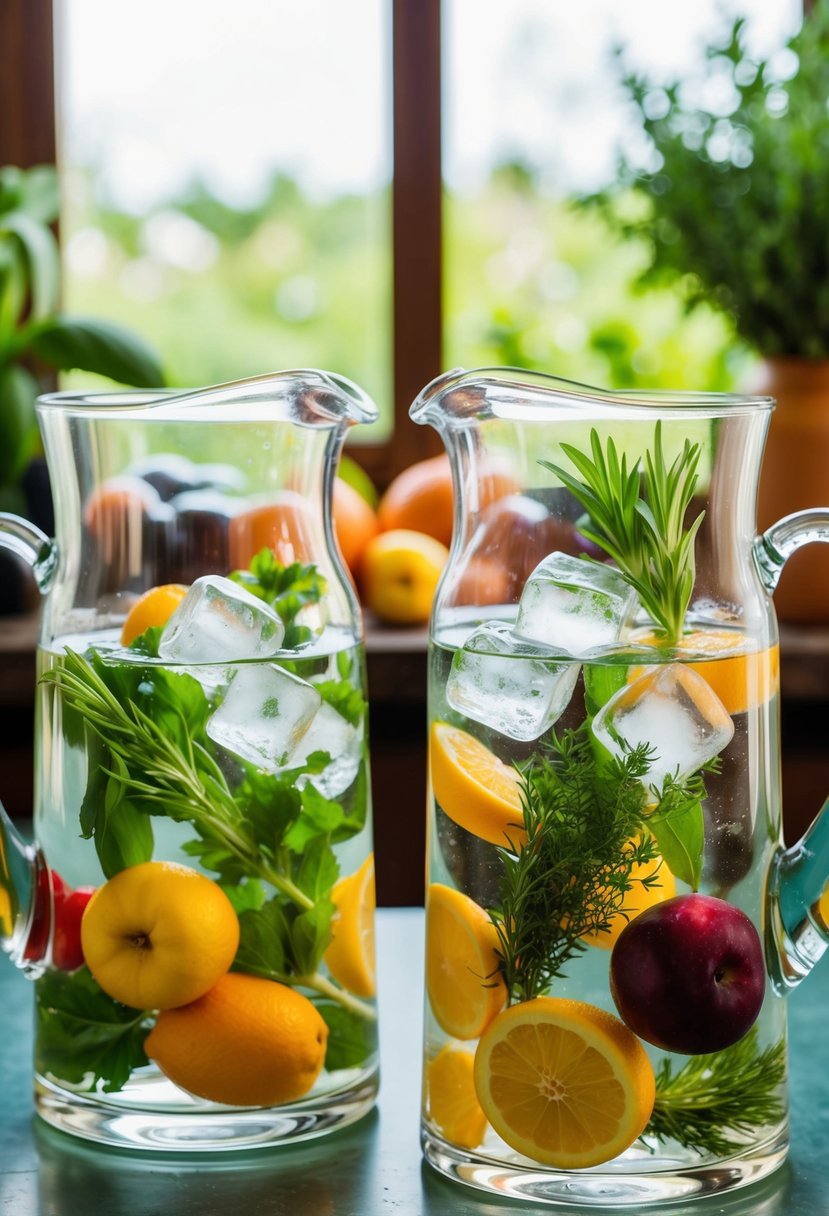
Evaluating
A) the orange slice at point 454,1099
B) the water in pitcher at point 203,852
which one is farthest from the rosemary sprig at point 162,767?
the orange slice at point 454,1099

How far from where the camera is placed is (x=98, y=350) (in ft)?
5.58

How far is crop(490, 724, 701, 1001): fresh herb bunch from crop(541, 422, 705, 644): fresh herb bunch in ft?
0.22

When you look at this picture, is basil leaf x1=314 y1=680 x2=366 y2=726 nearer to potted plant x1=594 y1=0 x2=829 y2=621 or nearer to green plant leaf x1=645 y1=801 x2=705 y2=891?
green plant leaf x1=645 y1=801 x2=705 y2=891

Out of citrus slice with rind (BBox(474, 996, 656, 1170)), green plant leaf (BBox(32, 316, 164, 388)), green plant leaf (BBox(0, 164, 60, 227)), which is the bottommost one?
citrus slice with rind (BBox(474, 996, 656, 1170))

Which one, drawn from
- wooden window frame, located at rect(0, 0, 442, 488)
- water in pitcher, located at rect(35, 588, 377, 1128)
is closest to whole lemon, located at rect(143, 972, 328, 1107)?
water in pitcher, located at rect(35, 588, 377, 1128)

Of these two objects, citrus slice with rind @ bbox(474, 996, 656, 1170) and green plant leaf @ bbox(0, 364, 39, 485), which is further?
A: green plant leaf @ bbox(0, 364, 39, 485)

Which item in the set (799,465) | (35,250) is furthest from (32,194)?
(799,465)

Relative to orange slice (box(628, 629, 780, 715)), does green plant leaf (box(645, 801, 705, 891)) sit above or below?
below

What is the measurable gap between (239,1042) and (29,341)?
1.30 metres

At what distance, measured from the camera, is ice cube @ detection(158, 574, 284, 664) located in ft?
2.20

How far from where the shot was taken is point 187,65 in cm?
261

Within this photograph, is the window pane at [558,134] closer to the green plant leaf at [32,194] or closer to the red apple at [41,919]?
the green plant leaf at [32,194]

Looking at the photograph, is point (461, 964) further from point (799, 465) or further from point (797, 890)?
point (799, 465)

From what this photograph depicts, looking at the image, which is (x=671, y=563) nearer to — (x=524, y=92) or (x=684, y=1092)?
(x=684, y=1092)
